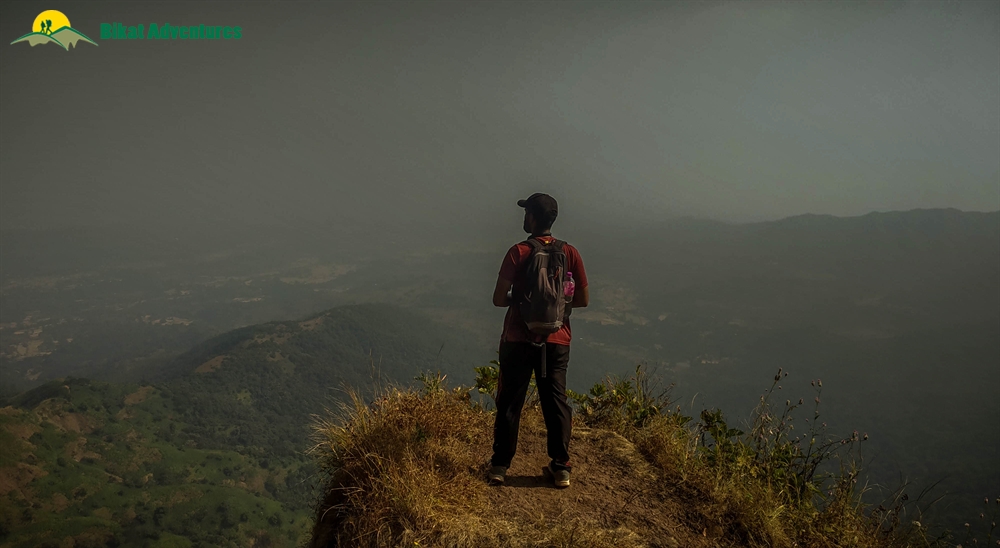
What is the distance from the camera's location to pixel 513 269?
4.41 meters

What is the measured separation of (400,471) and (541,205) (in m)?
2.63

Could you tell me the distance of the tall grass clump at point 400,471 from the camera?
11.6 ft

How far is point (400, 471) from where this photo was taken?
154 inches

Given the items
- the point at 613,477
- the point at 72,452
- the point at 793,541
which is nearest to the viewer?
the point at 793,541

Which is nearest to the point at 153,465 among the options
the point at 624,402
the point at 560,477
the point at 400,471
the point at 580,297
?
the point at 624,402

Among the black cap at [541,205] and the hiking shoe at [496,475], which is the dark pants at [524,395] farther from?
the black cap at [541,205]

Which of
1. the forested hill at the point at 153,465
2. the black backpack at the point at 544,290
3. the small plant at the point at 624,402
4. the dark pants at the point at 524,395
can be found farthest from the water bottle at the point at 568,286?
the forested hill at the point at 153,465

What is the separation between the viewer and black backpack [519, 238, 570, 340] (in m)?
4.20

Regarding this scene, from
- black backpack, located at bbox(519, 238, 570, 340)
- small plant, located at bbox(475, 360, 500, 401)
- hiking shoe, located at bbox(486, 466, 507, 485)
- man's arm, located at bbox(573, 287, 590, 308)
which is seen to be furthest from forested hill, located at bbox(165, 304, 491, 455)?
black backpack, located at bbox(519, 238, 570, 340)

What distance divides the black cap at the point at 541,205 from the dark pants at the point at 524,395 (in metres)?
1.24

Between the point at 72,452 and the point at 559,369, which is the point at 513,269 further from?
the point at 72,452

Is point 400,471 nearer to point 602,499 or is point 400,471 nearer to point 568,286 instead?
point 602,499

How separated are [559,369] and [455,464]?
1.29 meters

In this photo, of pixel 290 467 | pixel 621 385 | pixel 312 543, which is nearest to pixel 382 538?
pixel 312 543
